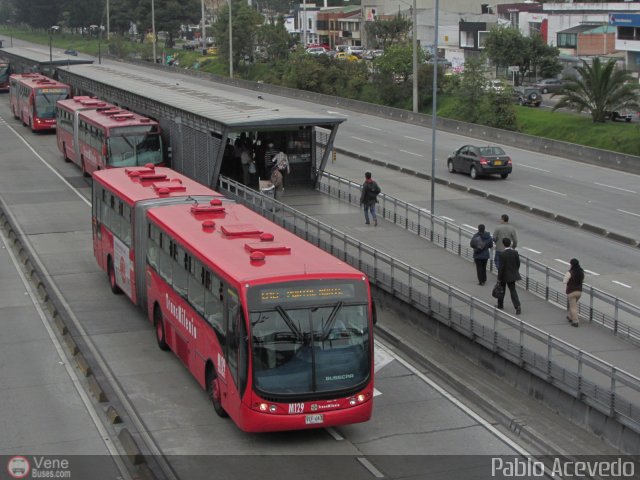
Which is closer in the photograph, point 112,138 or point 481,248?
point 481,248

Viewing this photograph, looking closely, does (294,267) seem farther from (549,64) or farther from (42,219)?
(549,64)

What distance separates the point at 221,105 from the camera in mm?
39406

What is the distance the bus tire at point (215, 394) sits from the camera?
56.9 feet

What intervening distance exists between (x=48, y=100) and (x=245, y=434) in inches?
1840

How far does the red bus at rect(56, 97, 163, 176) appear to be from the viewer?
127 ft

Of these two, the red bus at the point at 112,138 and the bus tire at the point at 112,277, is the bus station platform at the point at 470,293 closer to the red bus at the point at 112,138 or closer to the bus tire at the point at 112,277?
the red bus at the point at 112,138

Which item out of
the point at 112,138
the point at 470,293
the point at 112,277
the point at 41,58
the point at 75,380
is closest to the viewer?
the point at 75,380

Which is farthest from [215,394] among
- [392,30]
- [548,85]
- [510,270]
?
[392,30]

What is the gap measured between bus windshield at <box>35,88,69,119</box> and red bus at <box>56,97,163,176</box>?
15.3m

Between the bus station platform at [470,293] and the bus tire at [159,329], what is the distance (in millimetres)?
4564

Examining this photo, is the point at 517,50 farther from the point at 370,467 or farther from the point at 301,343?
the point at 370,467

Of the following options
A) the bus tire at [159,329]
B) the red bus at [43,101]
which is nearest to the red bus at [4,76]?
the red bus at [43,101]

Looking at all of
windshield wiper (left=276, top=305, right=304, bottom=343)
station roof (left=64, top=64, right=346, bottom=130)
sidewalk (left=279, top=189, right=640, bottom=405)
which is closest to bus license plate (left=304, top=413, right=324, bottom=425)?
windshield wiper (left=276, top=305, right=304, bottom=343)

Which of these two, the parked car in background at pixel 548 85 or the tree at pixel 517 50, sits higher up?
the tree at pixel 517 50
